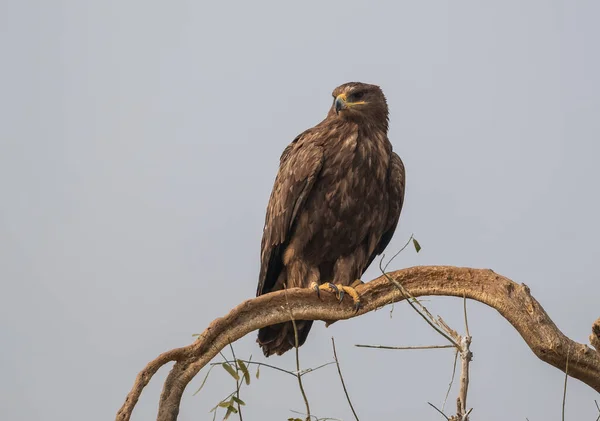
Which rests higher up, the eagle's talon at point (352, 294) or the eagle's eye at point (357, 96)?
the eagle's eye at point (357, 96)

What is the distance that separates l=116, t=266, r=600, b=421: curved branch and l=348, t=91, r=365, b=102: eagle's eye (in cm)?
196

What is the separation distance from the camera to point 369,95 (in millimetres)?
7301

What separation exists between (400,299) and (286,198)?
181 centimetres

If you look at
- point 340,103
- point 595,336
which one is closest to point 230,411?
point 595,336

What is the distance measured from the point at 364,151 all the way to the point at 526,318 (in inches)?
98.2

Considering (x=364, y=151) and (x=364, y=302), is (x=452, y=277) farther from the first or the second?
(x=364, y=151)

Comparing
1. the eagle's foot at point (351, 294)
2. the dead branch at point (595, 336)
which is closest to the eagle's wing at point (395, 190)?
the eagle's foot at point (351, 294)

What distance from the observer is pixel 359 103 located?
23.6 ft

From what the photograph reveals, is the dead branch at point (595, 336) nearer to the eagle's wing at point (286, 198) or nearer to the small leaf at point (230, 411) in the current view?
the small leaf at point (230, 411)

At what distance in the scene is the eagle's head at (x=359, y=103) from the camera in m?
7.12

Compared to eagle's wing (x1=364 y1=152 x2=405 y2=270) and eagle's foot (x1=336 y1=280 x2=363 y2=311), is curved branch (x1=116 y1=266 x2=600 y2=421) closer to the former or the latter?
eagle's foot (x1=336 y1=280 x2=363 y2=311)

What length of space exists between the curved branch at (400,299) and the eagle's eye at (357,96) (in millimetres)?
1964

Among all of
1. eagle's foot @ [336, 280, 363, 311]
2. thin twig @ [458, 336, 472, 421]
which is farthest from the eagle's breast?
thin twig @ [458, 336, 472, 421]

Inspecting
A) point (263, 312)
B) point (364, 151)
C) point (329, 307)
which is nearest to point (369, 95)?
point (364, 151)
